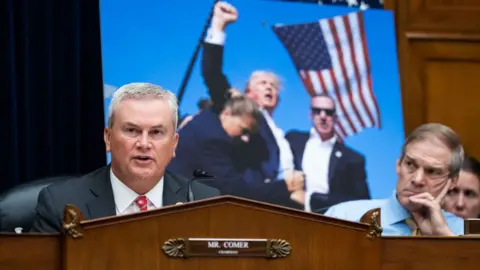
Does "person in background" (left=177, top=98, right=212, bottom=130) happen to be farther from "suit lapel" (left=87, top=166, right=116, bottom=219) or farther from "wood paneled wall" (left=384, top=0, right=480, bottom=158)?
"suit lapel" (left=87, top=166, right=116, bottom=219)

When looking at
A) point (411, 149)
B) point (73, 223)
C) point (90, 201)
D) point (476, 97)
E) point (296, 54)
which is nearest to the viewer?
point (73, 223)

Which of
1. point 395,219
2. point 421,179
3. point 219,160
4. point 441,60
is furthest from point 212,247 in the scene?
point 441,60

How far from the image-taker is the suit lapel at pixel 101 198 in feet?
10.8

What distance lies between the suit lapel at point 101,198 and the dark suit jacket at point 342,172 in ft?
5.95

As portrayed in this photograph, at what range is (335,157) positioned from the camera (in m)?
5.21

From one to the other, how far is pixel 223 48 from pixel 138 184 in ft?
6.11

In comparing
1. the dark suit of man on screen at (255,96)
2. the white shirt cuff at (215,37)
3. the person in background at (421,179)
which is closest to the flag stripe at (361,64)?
the dark suit of man on screen at (255,96)

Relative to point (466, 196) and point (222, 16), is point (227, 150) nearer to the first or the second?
Answer: point (222, 16)

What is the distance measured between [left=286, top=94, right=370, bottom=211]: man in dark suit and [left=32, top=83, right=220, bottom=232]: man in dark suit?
66.5 inches

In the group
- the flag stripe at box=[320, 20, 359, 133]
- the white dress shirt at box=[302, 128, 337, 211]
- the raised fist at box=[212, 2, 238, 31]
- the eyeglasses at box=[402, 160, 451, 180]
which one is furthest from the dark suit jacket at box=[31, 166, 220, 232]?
the flag stripe at box=[320, 20, 359, 133]

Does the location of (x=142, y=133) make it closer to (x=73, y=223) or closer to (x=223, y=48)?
(x=73, y=223)

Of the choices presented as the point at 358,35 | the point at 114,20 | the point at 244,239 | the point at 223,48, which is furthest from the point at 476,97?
the point at 244,239

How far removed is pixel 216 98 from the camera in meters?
5.09

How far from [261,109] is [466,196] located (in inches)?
40.6
